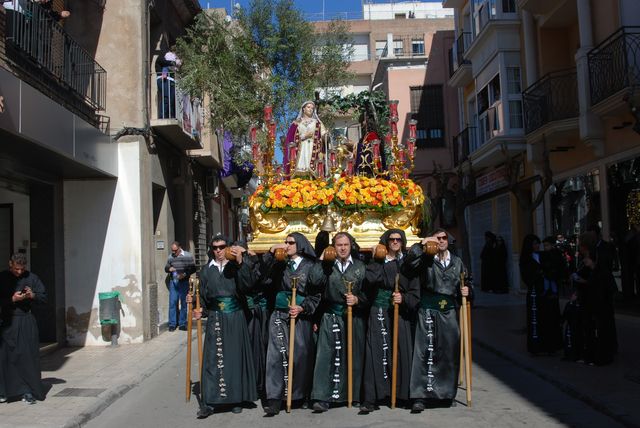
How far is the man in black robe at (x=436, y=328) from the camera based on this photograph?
22.7 ft

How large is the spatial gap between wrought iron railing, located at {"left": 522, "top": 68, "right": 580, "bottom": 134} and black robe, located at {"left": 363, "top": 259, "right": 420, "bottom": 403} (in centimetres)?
1087

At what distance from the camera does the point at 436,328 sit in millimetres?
7031

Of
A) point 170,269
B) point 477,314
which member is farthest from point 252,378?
point 477,314

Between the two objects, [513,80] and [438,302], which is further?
[513,80]

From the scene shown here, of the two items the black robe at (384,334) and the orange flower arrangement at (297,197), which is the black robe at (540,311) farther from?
the black robe at (384,334)

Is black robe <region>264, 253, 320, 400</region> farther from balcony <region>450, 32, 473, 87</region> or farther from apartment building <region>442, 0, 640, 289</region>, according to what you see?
balcony <region>450, 32, 473, 87</region>

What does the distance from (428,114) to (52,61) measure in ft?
74.0

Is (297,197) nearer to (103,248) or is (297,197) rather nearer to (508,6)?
(103,248)

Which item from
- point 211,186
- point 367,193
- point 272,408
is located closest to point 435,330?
point 272,408

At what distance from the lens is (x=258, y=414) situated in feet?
23.0

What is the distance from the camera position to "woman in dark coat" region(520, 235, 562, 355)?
32.7ft

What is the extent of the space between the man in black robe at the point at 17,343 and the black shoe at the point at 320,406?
3.32 m

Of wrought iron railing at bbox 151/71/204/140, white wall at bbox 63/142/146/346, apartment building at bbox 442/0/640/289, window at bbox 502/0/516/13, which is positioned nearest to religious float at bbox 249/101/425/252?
apartment building at bbox 442/0/640/289

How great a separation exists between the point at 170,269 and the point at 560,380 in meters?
8.65
